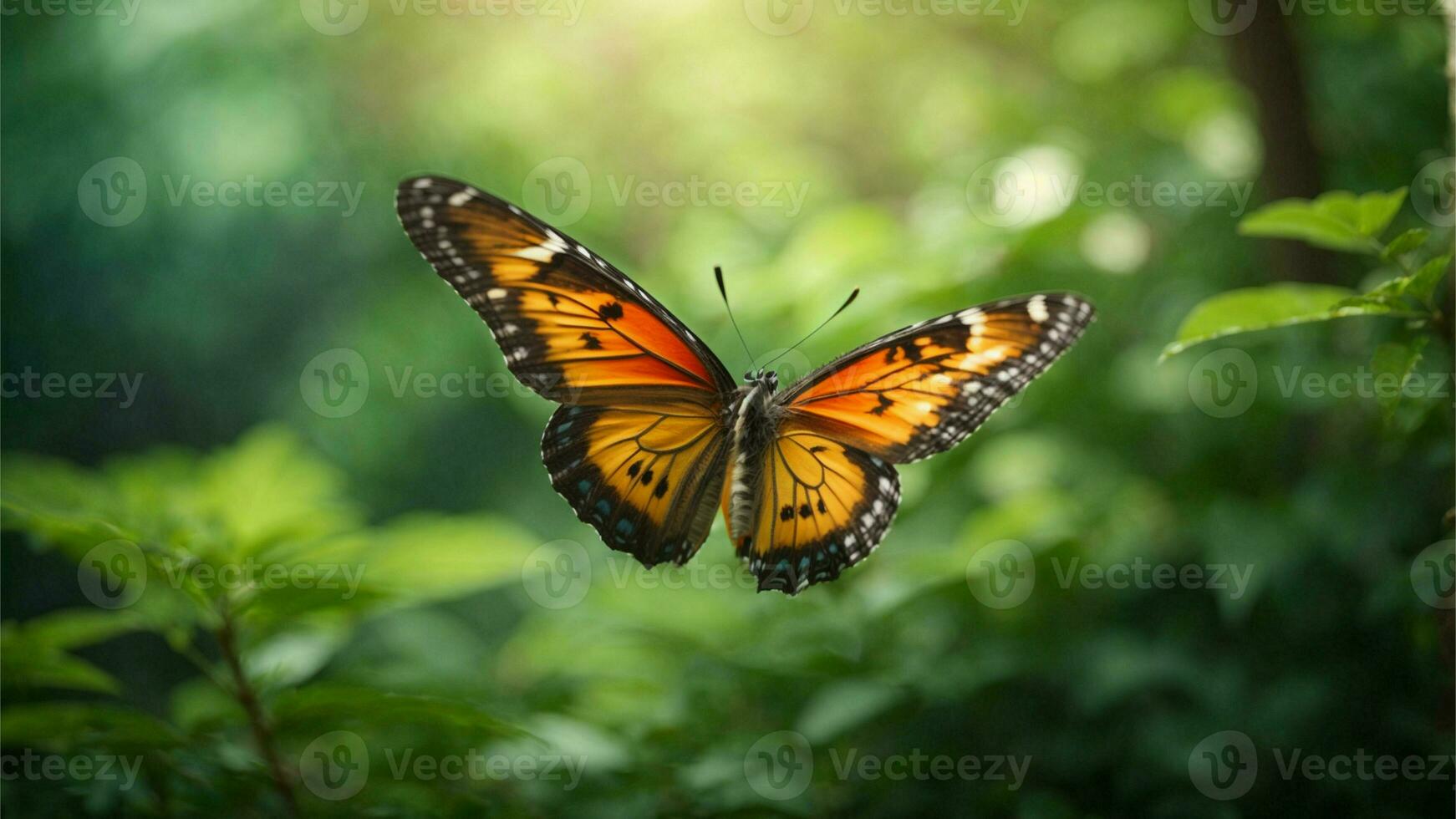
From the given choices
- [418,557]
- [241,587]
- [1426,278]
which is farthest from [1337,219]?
[241,587]

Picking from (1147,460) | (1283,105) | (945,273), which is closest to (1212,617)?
(1147,460)

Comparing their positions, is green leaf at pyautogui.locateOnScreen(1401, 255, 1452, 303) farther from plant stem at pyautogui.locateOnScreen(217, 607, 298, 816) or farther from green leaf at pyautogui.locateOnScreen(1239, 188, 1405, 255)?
plant stem at pyautogui.locateOnScreen(217, 607, 298, 816)

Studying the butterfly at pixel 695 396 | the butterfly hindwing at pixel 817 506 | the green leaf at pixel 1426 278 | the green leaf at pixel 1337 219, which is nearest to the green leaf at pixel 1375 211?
the green leaf at pixel 1337 219

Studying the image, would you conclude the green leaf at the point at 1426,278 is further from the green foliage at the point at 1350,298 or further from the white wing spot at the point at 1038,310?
the white wing spot at the point at 1038,310

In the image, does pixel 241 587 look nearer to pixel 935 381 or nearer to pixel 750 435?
pixel 750 435

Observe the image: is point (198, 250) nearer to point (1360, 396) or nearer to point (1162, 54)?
point (1162, 54)

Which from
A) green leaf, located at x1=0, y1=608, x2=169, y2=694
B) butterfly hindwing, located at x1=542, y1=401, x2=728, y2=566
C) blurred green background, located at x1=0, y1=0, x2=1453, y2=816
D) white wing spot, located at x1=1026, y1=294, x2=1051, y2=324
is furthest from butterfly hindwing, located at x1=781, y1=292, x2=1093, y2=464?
green leaf, located at x1=0, y1=608, x2=169, y2=694
